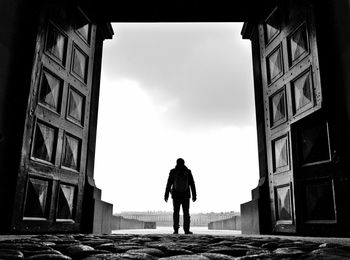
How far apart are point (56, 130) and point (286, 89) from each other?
398 cm

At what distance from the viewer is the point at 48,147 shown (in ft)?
17.0

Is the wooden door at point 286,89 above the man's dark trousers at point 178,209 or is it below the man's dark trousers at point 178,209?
above

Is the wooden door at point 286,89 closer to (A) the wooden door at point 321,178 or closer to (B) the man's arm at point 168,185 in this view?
(A) the wooden door at point 321,178

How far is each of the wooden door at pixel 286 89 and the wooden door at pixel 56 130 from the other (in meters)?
3.54

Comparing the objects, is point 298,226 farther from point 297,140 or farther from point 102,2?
point 102,2

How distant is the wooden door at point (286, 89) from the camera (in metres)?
5.20

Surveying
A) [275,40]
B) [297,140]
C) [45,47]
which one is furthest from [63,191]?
[275,40]

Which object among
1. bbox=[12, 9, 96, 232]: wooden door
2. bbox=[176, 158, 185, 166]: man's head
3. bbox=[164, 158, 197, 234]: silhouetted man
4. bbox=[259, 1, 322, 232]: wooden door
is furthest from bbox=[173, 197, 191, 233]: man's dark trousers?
bbox=[12, 9, 96, 232]: wooden door

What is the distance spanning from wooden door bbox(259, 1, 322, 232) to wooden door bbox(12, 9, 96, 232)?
3536 millimetres

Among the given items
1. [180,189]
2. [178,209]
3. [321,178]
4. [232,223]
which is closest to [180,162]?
[180,189]

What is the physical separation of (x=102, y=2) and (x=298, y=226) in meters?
5.70

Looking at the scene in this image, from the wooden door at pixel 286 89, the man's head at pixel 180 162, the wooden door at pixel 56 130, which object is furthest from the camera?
the man's head at pixel 180 162

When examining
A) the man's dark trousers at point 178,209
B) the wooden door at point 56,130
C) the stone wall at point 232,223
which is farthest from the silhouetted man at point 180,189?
the stone wall at point 232,223

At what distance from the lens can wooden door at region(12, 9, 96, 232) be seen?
4.73 metres
